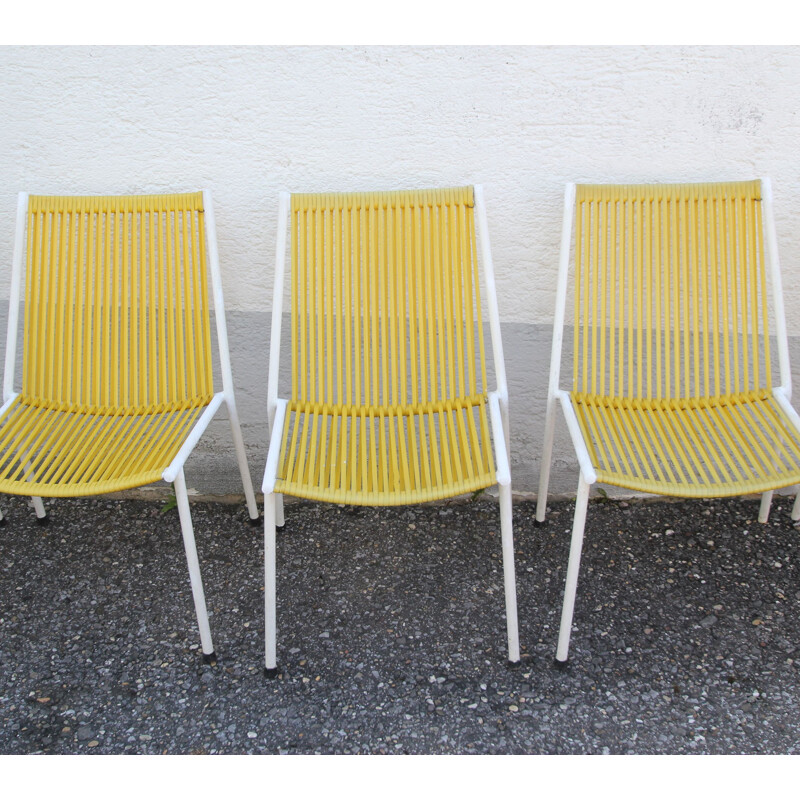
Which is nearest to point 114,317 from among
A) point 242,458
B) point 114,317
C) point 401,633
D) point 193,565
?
point 114,317

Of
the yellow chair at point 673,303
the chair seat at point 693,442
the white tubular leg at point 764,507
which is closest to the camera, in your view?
the chair seat at point 693,442

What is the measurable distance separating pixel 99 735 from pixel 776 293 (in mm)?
2215

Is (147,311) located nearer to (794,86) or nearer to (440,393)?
(440,393)

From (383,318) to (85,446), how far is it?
0.96m

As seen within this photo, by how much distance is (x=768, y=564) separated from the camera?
244 cm

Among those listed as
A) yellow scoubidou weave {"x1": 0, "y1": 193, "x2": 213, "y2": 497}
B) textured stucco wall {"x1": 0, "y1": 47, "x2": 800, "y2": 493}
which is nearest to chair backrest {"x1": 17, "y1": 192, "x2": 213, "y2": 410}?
yellow scoubidou weave {"x1": 0, "y1": 193, "x2": 213, "y2": 497}

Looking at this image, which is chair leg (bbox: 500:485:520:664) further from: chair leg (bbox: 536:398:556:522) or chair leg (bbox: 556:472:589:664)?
chair leg (bbox: 536:398:556:522)

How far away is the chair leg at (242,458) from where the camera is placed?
2.38 meters

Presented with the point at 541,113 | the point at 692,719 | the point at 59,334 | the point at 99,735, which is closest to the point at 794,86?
the point at 541,113

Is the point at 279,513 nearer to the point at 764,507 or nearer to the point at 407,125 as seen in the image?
the point at 407,125

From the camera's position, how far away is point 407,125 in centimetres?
233

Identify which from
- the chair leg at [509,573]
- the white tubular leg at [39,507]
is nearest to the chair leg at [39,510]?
the white tubular leg at [39,507]

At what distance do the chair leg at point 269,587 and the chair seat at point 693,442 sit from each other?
831mm

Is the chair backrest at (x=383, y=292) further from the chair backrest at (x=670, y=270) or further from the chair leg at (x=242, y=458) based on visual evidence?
the chair backrest at (x=670, y=270)
